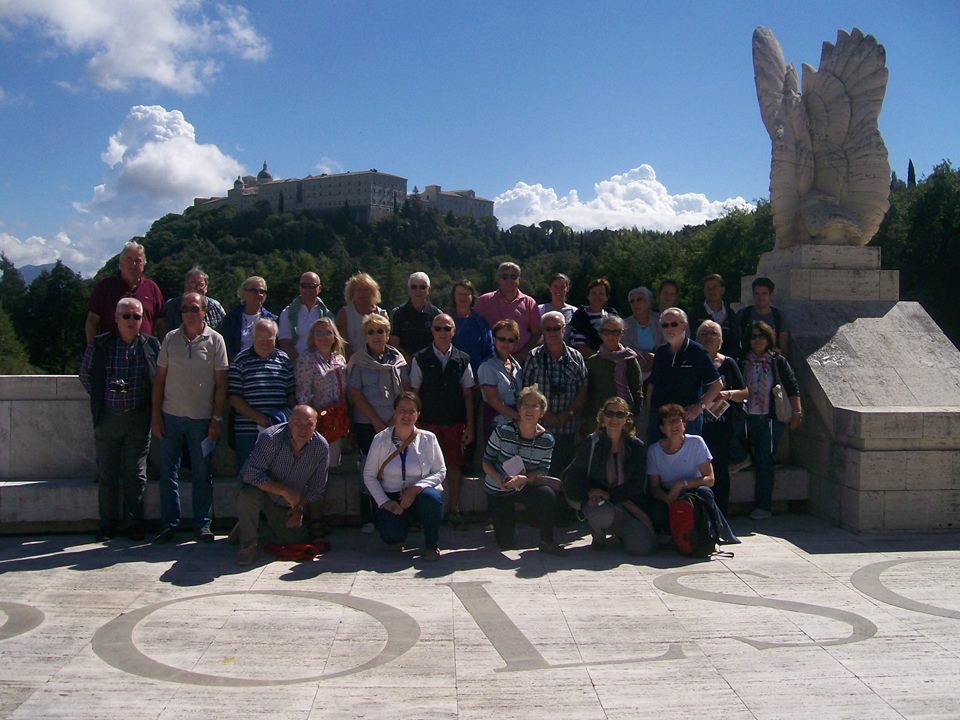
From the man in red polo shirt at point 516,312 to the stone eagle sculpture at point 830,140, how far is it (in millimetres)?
3345

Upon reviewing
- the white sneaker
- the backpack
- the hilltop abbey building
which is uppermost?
the hilltop abbey building

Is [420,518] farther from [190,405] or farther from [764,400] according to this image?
[764,400]

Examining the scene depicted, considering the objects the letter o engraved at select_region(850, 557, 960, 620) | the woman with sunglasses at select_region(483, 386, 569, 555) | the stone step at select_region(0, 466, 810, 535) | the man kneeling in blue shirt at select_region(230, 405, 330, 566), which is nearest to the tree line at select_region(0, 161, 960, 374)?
the stone step at select_region(0, 466, 810, 535)

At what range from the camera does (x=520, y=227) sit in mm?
135000

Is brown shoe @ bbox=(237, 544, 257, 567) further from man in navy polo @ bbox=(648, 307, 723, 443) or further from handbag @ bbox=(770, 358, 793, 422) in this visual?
handbag @ bbox=(770, 358, 793, 422)

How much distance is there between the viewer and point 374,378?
642 centimetres

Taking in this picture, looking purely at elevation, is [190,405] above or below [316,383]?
below

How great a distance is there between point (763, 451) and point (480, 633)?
11.9 ft

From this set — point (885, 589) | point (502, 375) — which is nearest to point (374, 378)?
point (502, 375)

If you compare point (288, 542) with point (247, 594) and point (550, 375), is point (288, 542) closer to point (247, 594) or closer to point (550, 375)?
point (247, 594)

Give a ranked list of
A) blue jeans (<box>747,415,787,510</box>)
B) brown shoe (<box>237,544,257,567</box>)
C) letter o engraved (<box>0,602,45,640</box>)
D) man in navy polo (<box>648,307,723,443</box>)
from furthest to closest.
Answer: blue jeans (<box>747,415,787,510</box>) < man in navy polo (<box>648,307,723,443</box>) < brown shoe (<box>237,544,257,567</box>) < letter o engraved (<box>0,602,45,640</box>)

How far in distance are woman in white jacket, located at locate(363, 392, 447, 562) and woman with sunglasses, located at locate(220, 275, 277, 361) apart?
5.57 feet

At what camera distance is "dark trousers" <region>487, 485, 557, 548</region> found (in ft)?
20.1

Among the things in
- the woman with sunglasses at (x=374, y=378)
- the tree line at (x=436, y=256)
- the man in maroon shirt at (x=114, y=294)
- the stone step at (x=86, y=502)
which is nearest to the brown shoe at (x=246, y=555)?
the stone step at (x=86, y=502)
